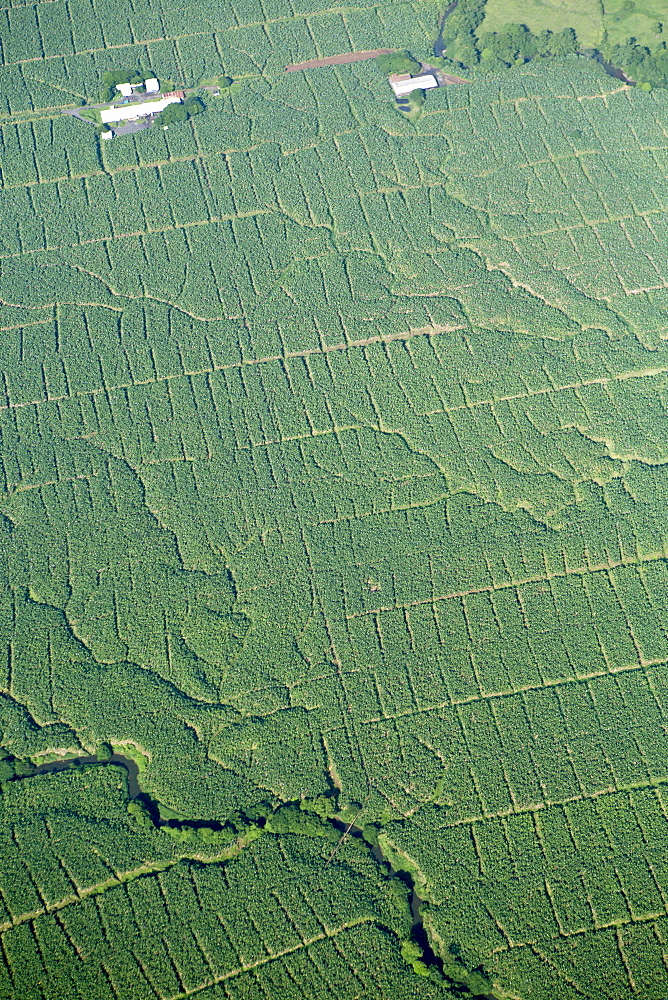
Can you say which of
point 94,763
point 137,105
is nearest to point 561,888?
point 94,763

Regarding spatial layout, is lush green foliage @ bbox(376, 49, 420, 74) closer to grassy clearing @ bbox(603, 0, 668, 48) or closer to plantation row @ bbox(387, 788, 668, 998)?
grassy clearing @ bbox(603, 0, 668, 48)

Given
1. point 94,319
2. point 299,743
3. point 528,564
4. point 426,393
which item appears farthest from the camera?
→ point 94,319

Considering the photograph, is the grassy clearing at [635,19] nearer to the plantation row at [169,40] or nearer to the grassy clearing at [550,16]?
the grassy clearing at [550,16]

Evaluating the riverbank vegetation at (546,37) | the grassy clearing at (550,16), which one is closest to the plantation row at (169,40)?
the riverbank vegetation at (546,37)

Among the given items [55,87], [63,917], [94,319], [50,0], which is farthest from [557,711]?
[50,0]

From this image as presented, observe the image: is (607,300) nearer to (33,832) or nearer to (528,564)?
(528,564)

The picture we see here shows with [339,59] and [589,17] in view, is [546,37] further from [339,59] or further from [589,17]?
[339,59]

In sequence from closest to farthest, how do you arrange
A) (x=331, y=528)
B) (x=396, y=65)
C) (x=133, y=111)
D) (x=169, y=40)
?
(x=331, y=528)
(x=133, y=111)
(x=396, y=65)
(x=169, y=40)

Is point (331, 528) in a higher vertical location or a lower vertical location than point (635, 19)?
lower

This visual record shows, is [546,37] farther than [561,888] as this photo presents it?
Yes
